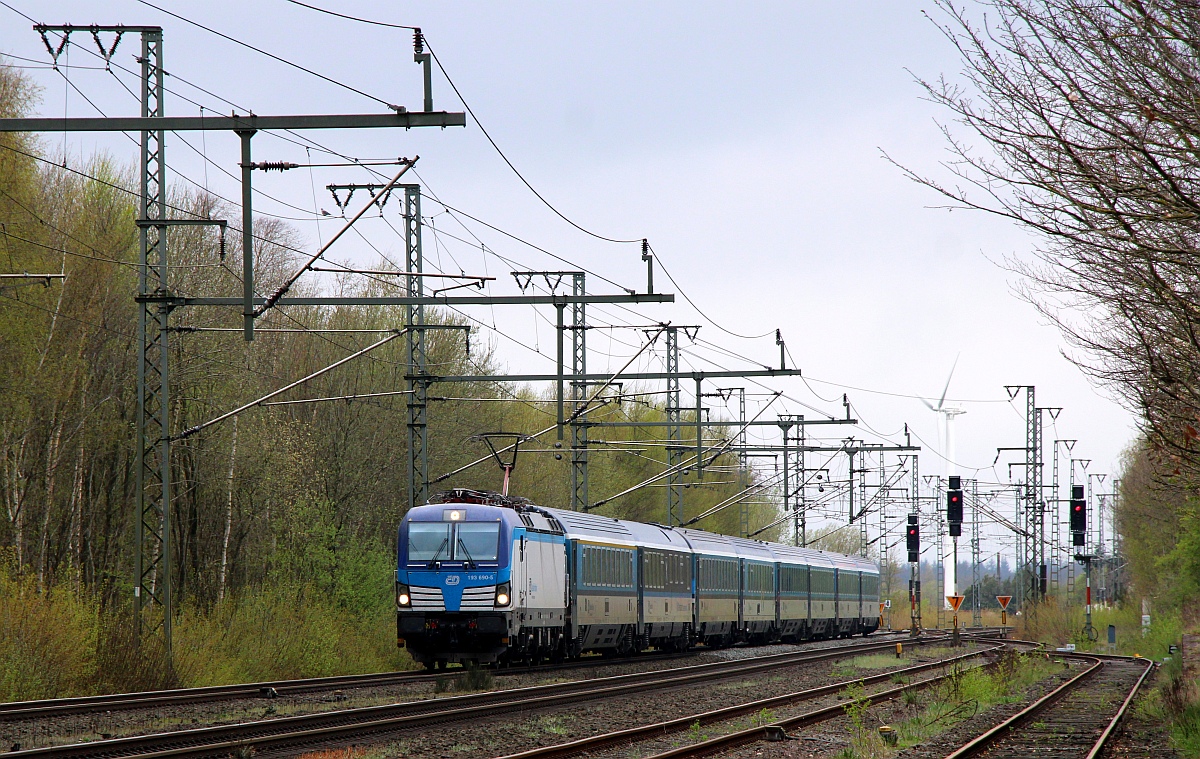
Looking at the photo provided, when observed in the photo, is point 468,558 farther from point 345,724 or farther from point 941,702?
point 345,724

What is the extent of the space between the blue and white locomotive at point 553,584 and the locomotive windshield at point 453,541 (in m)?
0.02

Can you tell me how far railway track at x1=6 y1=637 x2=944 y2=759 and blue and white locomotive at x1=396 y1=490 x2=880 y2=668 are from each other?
2.52m

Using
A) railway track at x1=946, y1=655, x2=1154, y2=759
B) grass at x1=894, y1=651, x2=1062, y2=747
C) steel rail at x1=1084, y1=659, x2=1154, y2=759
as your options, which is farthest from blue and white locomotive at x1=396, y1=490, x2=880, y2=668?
steel rail at x1=1084, y1=659, x2=1154, y2=759

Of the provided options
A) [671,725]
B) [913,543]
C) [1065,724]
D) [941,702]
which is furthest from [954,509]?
[671,725]

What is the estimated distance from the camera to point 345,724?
17.2 meters

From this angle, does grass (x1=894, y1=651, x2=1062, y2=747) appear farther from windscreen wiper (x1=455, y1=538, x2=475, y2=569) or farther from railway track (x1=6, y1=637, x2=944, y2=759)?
windscreen wiper (x1=455, y1=538, x2=475, y2=569)

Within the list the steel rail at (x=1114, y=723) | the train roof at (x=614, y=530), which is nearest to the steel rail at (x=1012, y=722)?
the steel rail at (x=1114, y=723)

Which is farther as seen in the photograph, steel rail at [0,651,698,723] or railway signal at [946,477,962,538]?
railway signal at [946,477,962,538]

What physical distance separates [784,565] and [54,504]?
26.2m

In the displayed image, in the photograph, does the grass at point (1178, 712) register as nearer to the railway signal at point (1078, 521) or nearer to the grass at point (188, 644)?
the grass at point (188, 644)

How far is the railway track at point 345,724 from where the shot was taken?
45.6ft

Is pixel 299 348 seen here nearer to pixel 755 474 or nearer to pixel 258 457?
pixel 258 457

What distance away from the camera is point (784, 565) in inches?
1986

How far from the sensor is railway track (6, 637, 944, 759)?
547 inches
